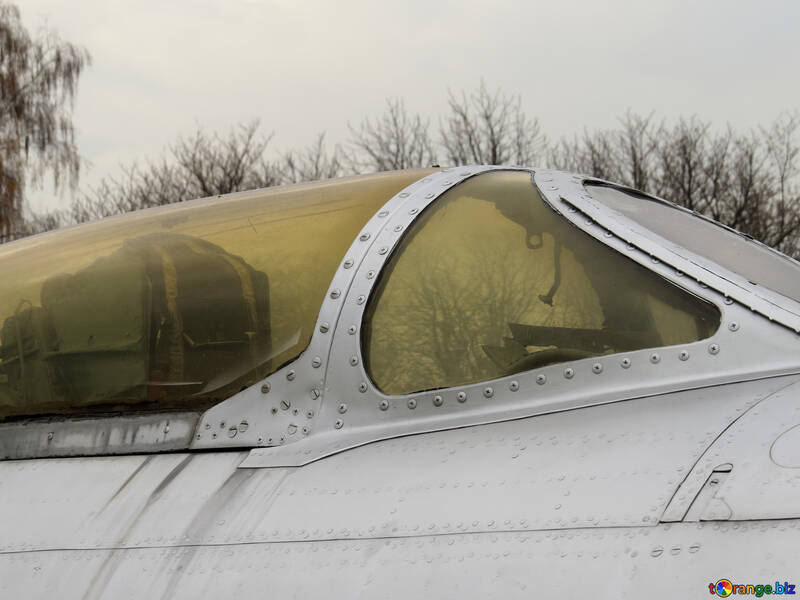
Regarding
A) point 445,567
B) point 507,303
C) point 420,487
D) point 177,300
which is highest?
point 177,300

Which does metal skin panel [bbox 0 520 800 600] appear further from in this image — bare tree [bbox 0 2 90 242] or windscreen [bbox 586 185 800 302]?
bare tree [bbox 0 2 90 242]

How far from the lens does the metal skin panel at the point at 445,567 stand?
1662mm

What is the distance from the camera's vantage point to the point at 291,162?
3100 centimetres

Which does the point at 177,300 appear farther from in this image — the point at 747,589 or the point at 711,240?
the point at 747,589

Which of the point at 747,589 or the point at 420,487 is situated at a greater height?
the point at 420,487

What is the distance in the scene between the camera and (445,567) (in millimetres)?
1892

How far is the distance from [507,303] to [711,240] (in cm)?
81

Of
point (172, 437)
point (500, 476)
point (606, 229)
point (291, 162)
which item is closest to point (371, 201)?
point (606, 229)

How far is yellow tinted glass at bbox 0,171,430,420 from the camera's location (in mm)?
2766

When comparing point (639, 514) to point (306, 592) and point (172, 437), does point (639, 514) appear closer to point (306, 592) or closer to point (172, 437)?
point (306, 592)

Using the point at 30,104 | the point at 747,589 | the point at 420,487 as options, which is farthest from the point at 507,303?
the point at 30,104

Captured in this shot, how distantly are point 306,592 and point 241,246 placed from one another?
4.47 ft

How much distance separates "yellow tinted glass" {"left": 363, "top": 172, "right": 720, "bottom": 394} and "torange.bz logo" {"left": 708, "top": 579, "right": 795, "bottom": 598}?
793mm

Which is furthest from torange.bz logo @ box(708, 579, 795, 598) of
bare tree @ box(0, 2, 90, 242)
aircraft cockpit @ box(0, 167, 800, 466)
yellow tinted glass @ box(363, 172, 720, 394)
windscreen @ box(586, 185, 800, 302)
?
bare tree @ box(0, 2, 90, 242)
